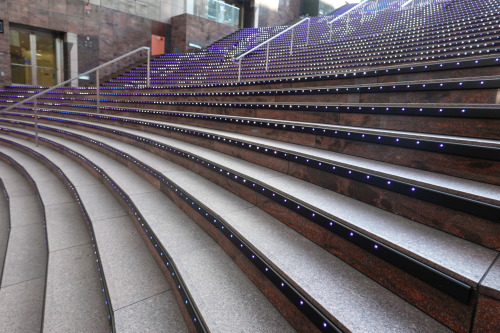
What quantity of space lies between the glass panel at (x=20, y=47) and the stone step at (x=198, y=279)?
982cm

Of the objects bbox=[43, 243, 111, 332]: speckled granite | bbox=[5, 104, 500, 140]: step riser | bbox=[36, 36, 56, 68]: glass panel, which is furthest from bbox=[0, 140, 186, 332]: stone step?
bbox=[36, 36, 56, 68]: glass panel

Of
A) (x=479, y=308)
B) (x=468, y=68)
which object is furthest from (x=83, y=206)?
(x=468, y=68)

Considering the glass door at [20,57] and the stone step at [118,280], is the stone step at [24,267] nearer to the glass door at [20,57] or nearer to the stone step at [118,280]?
the stone step at [118,280]

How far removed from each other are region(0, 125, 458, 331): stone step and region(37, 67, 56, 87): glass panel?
10233 mm

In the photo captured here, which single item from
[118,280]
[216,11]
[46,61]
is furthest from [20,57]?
[118,280]

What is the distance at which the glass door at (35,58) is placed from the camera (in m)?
8.88

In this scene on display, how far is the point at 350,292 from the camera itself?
3.48 ft

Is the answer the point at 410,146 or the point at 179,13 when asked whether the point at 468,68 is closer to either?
the point at 410,146

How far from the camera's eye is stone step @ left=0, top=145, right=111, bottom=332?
5.01 feet

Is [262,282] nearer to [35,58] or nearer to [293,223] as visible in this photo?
[293,223]

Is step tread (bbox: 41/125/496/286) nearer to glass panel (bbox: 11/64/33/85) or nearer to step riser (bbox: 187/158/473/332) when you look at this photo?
step riser (bbox: 187/158/473/332)

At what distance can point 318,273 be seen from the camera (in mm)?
1175

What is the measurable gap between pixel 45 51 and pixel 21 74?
3.57 feet

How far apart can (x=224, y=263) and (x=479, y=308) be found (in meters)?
1.11
